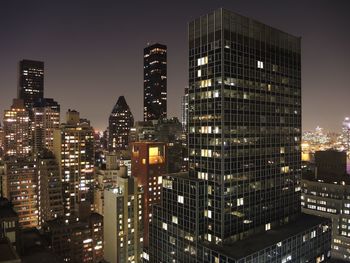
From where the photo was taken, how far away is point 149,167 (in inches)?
5851

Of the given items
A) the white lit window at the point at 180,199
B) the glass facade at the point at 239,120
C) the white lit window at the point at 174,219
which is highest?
the glass facade at the point at 239,120

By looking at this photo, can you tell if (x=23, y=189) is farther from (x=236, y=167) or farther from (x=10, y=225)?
(x=236, y=167)

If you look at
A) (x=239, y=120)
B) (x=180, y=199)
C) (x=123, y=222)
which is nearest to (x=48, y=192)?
(x=123, y=222)

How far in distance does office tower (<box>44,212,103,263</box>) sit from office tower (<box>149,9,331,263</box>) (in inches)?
1997

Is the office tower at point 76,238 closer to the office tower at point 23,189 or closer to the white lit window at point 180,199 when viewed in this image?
the office tower at point 23,189

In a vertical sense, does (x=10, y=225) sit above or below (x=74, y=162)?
below

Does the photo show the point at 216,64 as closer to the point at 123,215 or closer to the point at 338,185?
the point at 123,215

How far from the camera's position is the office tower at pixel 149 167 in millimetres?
147500

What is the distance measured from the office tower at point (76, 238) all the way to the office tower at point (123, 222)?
9.19 meters

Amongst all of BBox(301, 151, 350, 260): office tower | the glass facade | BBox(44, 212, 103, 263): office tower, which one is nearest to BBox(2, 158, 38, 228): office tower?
BBox(44, 212, 103, 263): office tower

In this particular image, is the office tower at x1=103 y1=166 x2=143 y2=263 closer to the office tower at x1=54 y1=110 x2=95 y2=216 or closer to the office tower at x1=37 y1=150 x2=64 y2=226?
the office tower at x1=37 y1=150 x2=64 y2=226

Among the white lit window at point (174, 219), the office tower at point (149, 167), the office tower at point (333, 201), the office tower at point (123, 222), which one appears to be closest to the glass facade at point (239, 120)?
the white lit window at point (174, 219)

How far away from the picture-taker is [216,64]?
2825 inches

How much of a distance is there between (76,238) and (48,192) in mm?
44517
